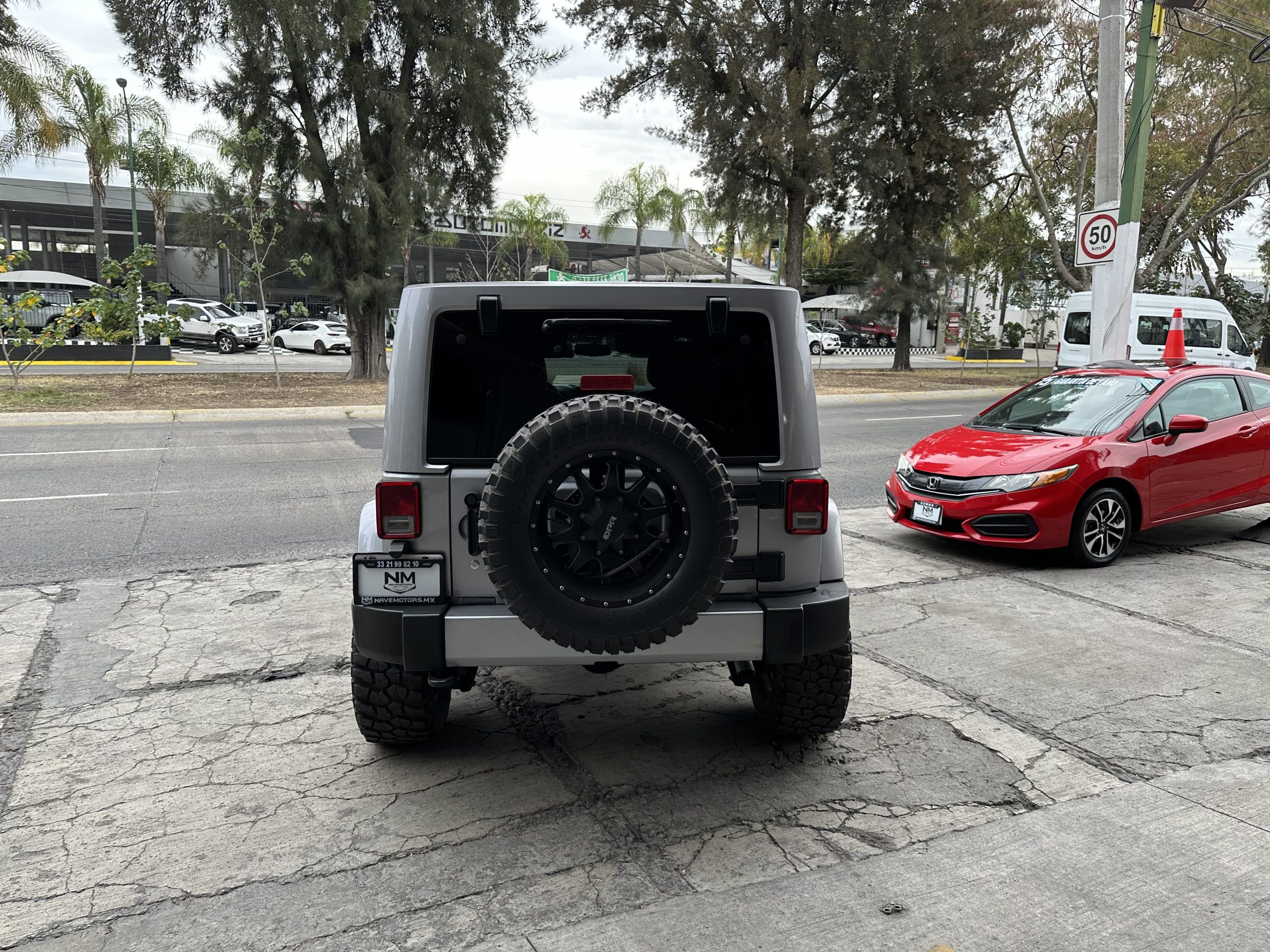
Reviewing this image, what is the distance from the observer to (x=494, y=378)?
11.7ft

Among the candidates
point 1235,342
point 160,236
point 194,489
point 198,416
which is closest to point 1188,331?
point 1235,342

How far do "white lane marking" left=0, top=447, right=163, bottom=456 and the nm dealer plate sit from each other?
10217 millimetres

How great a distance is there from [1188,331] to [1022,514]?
62.4ft

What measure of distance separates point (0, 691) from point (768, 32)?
24.8 m

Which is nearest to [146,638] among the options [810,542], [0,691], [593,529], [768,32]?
[0,691]

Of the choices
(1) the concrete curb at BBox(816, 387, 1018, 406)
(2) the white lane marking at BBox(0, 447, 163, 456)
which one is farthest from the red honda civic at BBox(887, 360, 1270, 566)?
(1) the concrete curb at BBox(816, 387, 1018, 406)

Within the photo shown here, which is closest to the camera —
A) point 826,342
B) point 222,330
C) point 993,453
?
point 993,453

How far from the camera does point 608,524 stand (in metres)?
3.16

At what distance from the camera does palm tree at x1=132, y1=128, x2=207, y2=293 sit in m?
37.9

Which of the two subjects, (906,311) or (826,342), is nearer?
(906,311)

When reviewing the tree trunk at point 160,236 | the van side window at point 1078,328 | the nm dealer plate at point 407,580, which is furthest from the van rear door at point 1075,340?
Answer: the tree trunk at point 160,236

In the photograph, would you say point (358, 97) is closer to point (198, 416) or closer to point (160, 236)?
point (198, 416)

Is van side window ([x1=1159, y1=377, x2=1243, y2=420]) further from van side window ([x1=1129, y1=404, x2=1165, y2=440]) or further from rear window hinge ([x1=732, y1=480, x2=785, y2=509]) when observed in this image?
rear window hinge ([x1=732, y1=480, x2=785, y2=509])

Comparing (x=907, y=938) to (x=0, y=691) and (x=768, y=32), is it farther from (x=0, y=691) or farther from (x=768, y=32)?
(x=768, y=32)
